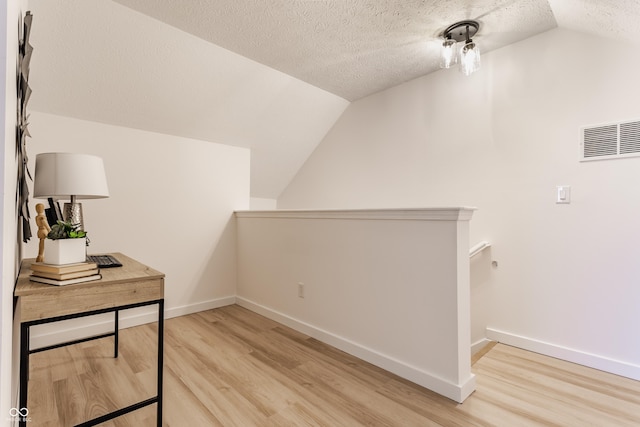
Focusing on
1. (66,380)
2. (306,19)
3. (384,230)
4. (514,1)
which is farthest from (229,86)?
(66,380)

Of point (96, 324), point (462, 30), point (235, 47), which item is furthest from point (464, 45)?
point (96, 324)

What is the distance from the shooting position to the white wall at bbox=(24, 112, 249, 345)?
2.43m

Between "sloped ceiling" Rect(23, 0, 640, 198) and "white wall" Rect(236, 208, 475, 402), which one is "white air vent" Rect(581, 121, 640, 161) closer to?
"sloped ceiling" Rect(23, 0, 640, 198)

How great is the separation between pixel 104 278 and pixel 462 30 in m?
2.67

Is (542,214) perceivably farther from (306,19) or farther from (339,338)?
(306,19)

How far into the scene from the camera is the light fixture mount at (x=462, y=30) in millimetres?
2105

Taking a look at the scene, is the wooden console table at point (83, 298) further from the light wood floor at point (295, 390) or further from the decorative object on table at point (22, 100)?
the light wood floor at point (295, 390)

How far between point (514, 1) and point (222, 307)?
11.5 feet

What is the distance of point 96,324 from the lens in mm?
2479

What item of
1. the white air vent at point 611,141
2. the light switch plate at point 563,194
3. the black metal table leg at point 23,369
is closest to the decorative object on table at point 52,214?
the black metal table leg at point 23,369

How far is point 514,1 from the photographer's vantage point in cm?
190

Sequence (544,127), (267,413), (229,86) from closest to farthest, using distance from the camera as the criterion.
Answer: (267,413), (544,127), (229,86)

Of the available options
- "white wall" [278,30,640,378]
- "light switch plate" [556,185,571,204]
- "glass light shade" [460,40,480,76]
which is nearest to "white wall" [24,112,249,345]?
"white wall" [278,30,640,378]

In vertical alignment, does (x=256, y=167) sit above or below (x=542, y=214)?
above
